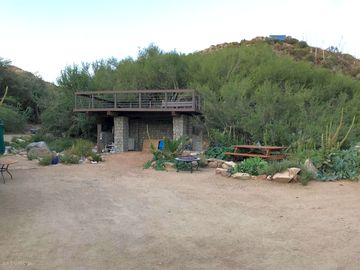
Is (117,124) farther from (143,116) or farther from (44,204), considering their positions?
(44,204)

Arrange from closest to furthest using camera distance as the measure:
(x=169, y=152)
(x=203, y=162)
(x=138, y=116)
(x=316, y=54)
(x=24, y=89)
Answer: (x=203, y=162) < (x=169, y=152) < (x=138, y=116) < (x=24, y=89) < (x=316, y=54)

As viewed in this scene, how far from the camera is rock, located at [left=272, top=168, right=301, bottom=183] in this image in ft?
32.9

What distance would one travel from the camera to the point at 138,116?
21.4 m

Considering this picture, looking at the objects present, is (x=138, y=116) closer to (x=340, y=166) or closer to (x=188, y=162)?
(x=188, y=162)

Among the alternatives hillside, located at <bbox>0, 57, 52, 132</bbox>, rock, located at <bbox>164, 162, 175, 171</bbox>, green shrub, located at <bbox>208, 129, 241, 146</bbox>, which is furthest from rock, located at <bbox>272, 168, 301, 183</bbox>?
hillside, located at <bbox>0, 57, 52, 132</bbox>

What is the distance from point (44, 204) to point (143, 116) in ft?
46.9

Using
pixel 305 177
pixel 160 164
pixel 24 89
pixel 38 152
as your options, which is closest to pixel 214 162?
pixel 160 164

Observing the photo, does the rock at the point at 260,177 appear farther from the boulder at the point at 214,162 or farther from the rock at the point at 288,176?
the boulder at the point at 214,162

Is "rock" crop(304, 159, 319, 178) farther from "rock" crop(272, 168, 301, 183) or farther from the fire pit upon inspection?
the fire pit

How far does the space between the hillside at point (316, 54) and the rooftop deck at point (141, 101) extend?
2430 cm

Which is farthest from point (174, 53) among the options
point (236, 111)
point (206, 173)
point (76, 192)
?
point (76, 192)

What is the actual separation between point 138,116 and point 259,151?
9.51 m

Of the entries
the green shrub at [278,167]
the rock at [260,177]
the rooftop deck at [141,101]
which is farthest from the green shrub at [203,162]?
the rooftop deck at [141,101]

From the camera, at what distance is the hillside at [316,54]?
44844mm
